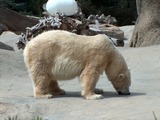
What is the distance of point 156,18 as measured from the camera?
488 inches

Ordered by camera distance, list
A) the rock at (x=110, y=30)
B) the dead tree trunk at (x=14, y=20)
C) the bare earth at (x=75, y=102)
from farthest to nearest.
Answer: the dead tree trunk at (x=14, y=20) < the rock at (x=110, y=30) < the bare earth at (x=75, y=102)

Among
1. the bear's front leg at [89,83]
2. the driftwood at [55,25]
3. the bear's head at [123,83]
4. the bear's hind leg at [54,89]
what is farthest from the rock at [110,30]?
the bear's front leg at [89,83]

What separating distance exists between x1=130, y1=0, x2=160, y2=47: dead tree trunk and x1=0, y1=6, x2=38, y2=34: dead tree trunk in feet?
12.1

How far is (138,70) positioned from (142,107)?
397cm

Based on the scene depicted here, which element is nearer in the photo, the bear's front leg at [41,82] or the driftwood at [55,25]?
the bear's front leg at [41,82]

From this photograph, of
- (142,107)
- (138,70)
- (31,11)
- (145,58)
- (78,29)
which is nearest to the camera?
(142,107)

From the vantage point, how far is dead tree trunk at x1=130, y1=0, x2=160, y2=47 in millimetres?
12273

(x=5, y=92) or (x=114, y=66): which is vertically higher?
(x=114, y=66)

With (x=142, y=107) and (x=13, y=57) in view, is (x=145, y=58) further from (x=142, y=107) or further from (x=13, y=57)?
(x=142, y=107)

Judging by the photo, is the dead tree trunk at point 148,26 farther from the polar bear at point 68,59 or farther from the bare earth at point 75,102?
the polar bear at point 68,59

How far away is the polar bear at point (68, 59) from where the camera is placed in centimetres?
627

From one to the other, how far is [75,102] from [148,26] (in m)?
6.76

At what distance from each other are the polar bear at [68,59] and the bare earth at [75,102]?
23cm

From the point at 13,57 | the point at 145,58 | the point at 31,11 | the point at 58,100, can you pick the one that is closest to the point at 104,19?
the point at 145,58
